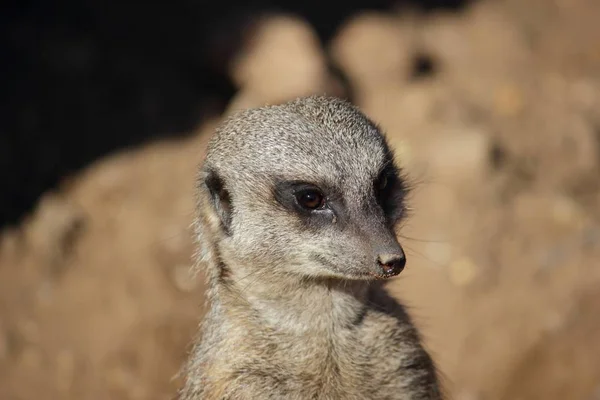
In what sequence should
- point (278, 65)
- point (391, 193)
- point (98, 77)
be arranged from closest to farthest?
point (391, 193) → point (278, 65) → point (98, 77)

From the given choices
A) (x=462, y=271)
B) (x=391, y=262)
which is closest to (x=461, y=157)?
(x=462, y=271)

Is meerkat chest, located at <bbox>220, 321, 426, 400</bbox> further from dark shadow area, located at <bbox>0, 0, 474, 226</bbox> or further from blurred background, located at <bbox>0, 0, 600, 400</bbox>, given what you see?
dark shadow area, located at <bbox>0, 0, 474, 226</bbox>

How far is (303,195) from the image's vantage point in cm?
266

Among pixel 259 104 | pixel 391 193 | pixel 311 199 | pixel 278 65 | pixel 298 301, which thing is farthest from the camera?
pixel 278 65

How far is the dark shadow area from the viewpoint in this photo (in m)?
5.61

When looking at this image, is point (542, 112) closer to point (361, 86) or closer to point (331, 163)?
point (361, 86)

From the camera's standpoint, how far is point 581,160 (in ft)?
19.1

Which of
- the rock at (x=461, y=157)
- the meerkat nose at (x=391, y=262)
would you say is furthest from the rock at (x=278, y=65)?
the meerkat nose at (x=391, y=262)

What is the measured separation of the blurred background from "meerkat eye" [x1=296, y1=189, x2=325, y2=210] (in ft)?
7.33

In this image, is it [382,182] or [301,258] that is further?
[382,182]

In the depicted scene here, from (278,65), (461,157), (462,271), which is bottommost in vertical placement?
(462,271)

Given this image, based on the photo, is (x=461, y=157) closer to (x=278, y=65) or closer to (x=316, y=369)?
(x=278, y=65)

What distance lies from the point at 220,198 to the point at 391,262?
63cm

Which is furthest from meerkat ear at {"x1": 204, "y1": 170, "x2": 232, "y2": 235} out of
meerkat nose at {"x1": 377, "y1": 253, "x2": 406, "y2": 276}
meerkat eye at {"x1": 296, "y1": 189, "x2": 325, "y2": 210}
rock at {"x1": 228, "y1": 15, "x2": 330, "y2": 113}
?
rock at {"x1": 228, "y1": 15, "x2": 330, "y2": 113}
